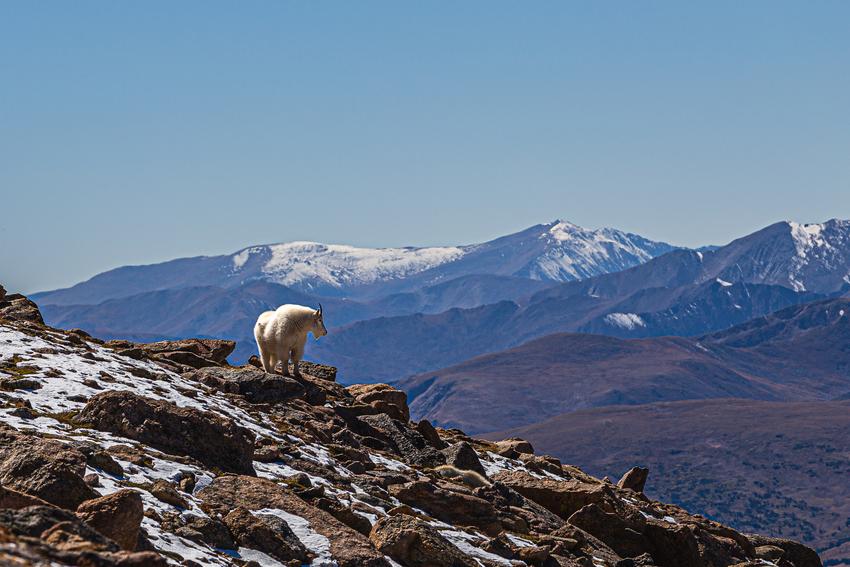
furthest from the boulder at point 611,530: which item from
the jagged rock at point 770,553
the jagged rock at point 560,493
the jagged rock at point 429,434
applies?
the jagged rock at point 770,553

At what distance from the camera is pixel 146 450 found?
1091 inches

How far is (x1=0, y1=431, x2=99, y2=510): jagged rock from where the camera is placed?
2150 centimetres

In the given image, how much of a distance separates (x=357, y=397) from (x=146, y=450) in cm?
2069

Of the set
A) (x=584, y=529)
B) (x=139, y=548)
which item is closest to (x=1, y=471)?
(x=139, y=548)

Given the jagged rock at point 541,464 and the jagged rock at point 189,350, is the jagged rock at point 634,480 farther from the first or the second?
the jagged rock at point 189,350

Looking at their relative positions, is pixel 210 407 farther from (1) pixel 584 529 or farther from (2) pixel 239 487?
(1) pixel 584 529

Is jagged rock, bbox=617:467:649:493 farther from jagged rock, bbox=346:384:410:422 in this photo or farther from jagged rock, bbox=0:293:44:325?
jagged rock, bbox=0:293:44:325

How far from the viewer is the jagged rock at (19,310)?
143ft

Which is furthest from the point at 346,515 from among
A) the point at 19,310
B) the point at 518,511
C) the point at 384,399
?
the point at 19,310

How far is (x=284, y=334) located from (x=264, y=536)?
21007 mm

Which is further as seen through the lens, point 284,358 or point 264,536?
point 284,358

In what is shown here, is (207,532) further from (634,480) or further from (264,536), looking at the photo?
(634,480)

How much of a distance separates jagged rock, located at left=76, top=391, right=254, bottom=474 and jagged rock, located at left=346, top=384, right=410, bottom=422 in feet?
53.6

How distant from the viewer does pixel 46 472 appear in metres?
21.7
